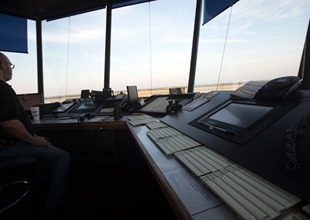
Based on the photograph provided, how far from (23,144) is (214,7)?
236cm

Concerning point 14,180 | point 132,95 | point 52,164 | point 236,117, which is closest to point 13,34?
point 132,95

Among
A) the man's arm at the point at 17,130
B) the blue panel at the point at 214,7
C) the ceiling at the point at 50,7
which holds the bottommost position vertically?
the man's arm at the point at 17,130

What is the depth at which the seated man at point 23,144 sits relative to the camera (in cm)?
145

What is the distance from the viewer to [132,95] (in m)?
2.38

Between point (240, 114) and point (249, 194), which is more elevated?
point (240, 114)

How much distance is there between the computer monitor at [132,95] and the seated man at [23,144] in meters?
0.97

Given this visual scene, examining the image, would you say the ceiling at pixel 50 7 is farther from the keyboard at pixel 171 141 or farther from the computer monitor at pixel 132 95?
the keyboard at pixel 171 141

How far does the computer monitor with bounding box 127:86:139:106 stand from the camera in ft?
7.60

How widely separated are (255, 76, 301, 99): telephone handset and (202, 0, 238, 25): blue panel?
3.62ft

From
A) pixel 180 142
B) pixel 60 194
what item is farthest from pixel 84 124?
pixel 180 142

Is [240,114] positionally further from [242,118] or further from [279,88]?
[279,88]

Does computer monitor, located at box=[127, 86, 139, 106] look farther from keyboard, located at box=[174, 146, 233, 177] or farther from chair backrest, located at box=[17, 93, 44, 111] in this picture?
chair backrest, located at box=[17, 93, 44, 111]

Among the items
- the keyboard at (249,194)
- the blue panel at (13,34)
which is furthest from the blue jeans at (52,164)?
the blue panel at (13,34)

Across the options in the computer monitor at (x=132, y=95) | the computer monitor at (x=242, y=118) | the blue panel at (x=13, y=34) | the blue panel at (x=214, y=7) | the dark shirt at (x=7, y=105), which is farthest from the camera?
the blue panel at (x=13, y=34)
